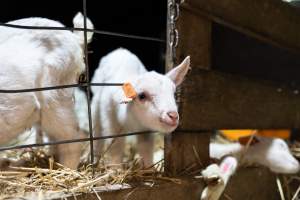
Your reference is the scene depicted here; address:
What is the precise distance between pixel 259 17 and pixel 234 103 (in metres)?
0.69

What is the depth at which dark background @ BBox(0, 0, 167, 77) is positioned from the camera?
5078 mm

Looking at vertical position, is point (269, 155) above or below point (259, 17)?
below

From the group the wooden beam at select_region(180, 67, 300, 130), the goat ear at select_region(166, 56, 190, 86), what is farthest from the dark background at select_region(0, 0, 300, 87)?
the goat ear at select_region(166, 56, 190, 86)

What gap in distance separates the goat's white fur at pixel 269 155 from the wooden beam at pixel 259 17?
0.84 m

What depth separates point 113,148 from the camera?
371cm

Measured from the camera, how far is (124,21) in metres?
5.52

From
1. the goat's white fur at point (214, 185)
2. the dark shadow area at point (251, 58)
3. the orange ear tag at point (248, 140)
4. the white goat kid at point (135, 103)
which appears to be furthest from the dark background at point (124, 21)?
the goat's white fur at point (214, 185)

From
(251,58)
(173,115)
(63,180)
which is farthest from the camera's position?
(251,58)

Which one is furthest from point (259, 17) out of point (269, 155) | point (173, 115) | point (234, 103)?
point (173, 115)

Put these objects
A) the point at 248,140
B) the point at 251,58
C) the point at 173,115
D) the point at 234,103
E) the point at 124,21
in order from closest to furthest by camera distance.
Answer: the point at 173,115, the point at 234,103, the point at 248,140, the point at 251,58, the point at 124,21

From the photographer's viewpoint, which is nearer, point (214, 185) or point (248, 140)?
point (214, 185)

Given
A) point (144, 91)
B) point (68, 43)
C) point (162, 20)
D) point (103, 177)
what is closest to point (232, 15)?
point (144, 91)

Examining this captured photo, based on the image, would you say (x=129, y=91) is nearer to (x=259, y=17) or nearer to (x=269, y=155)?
(x=259, y=17)

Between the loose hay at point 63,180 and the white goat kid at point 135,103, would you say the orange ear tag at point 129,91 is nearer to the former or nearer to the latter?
the white goat kid at point 135,103
